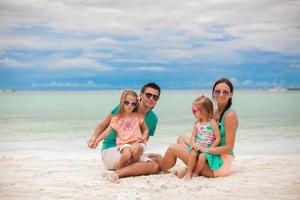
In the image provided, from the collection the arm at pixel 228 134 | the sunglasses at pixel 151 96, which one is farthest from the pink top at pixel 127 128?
the arm at pixel 228 134

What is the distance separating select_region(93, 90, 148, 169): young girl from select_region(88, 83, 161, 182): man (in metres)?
0.08

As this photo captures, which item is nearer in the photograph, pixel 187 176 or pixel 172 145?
pixel 187 176

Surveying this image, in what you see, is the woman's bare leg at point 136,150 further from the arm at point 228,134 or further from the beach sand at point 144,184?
the arm at point 228,134

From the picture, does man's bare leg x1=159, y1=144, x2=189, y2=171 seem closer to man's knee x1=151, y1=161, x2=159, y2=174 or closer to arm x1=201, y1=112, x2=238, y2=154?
man's knee x1=151, y1=161, x2=159, y2=174

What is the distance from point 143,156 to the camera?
178 inches

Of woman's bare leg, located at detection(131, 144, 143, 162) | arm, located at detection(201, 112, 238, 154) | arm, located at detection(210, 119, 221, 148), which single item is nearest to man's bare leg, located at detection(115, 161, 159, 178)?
woman's bare leg, located at detection(131, 144, 143, 162)

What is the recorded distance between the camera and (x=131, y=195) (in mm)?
3672

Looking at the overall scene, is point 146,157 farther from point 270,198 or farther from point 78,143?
point 78,143

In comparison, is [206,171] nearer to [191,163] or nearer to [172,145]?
[191,163]

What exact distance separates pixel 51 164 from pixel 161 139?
3768 millimetres

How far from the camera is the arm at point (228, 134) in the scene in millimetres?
4168

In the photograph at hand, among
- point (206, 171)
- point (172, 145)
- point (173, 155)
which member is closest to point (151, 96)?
point (172, 145)

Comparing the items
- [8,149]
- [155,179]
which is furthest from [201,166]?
[8,149]

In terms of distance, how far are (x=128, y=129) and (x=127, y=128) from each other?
2 centimetres
